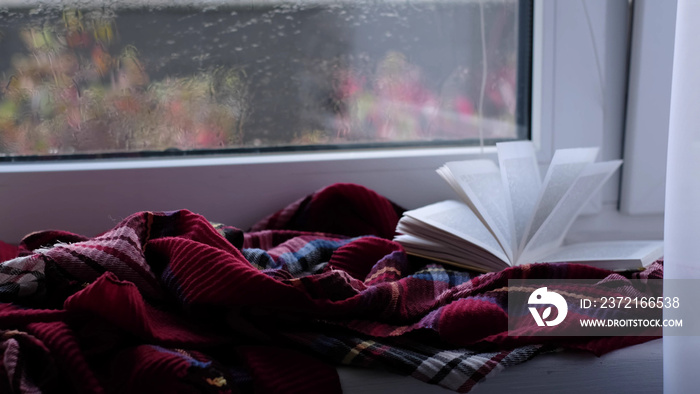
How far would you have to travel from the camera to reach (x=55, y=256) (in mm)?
529

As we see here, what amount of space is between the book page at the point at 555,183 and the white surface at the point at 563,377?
0.18 metres

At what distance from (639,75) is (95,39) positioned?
786 mm

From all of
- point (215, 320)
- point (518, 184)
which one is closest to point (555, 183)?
point (518, 184)

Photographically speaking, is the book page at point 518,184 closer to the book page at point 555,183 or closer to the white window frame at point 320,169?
the book page at point 555,183

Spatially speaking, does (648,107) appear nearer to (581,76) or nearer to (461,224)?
(581,76)

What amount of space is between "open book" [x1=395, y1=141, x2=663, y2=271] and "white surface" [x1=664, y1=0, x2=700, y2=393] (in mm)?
182

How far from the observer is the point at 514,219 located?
701 mm

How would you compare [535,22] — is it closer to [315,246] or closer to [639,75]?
[639,75]

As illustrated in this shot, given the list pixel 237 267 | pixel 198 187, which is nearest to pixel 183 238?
pixel 237 267

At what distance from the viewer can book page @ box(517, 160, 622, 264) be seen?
684 millimetres

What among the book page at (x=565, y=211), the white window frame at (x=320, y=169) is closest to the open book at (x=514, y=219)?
the book page at (x=565, y=211)

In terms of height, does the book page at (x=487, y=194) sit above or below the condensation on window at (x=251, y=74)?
below

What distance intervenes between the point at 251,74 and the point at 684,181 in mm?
600

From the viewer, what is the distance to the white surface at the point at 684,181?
459 mm
